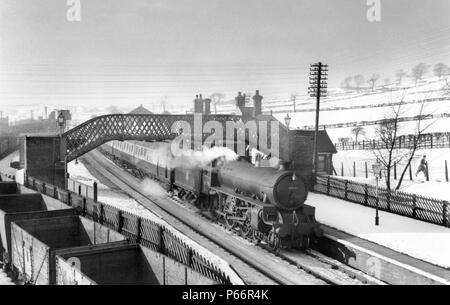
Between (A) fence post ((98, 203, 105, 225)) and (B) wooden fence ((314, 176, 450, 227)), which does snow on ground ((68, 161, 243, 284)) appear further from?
(B) wooden fence ((314, 176, 450, 227))

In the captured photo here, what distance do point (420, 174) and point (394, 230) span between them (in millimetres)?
19785

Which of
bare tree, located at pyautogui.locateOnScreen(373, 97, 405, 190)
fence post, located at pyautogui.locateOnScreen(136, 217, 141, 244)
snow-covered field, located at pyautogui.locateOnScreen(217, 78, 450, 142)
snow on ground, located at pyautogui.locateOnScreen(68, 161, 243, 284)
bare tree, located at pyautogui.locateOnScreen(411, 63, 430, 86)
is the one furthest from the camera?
bare tree, located at pyautogui.locateOnScreen(411, 63, 430, 86)

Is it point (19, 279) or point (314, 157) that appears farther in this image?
point (314, 157)

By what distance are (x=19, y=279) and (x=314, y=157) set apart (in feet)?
71.3

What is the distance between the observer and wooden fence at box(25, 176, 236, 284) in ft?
37.5

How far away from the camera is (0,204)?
1878 centimetres

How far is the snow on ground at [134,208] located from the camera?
44.5 feet

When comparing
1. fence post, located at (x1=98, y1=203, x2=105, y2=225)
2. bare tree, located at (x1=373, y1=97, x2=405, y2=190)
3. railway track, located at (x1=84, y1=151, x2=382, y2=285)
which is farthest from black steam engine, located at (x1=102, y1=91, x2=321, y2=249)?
bare tree, located at (x1=373, y1=97, x2=405, y2=190)

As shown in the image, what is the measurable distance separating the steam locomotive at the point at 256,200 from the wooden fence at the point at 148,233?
2784 millimetres

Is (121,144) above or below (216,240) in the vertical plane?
above

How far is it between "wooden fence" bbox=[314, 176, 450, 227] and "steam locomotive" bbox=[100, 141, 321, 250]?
4.42 m

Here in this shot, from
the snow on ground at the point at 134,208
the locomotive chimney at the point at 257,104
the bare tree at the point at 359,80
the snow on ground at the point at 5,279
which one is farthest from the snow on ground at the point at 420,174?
the bare tree at the point at 359,80
